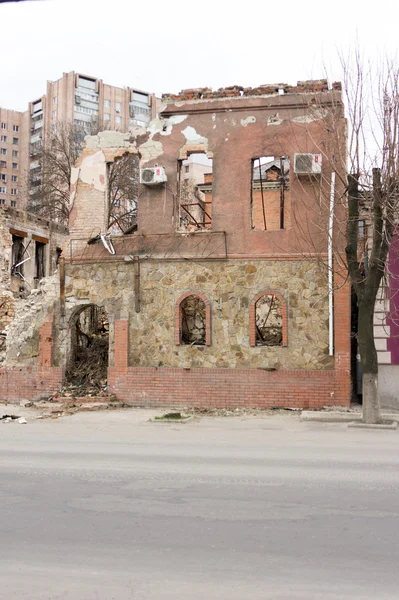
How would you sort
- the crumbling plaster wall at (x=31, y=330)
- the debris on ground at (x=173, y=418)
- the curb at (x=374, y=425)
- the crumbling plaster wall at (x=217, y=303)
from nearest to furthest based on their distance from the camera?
1. the curb at (x=374, y=425)
2. the debris on ground at (x=173, y=418)
3. the crumbling plaster wall at (x=217, y=303)
4. the crumbling plaster wall at (x=31, y=330)

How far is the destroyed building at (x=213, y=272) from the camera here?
15.9m

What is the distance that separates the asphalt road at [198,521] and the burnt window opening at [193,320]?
7.49 meters

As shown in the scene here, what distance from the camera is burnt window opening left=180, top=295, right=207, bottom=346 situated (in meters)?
18.1

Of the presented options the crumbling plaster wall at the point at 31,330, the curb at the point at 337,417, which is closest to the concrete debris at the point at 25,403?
the crumbling plaster wall at the point at 31,330

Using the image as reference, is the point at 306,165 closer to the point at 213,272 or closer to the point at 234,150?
the point at 234,150

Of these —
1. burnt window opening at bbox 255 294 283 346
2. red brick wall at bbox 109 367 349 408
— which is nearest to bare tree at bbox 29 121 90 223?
burnt window opening at bbox 255 294 283 346

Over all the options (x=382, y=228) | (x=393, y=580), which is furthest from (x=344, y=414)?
(x=393, y=580)

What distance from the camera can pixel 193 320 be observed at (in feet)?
60.5

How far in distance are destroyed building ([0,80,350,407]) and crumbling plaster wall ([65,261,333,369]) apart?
0.03 meters

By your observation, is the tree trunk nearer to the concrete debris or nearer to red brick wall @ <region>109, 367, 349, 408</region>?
red brick wall @ <region>109, 367, 349, 408</region>

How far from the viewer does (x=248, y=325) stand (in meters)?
16.4

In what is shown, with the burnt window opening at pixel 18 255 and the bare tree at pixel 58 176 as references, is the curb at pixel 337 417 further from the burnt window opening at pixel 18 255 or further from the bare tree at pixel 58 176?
the bare tree at pixel 58 176

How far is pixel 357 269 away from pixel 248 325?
12.5ft

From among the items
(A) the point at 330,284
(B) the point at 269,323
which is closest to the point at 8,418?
(A) the point at 330,284
